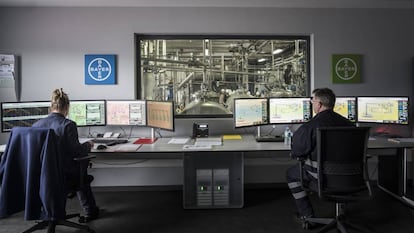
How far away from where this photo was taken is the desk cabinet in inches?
134

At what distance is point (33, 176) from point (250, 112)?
229cm

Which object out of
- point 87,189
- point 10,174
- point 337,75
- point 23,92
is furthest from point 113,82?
point 337,75

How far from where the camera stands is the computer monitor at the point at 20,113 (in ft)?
11.0

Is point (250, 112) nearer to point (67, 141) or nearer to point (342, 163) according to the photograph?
point (342, 163)

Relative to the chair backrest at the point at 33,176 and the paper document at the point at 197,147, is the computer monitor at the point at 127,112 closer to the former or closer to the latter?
the paper document at the point at 197,147

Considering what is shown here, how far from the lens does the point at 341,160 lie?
2434 mm

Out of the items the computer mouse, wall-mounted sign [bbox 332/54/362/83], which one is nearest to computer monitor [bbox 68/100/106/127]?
the computer mouse

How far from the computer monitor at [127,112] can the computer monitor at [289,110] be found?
5.05 feet

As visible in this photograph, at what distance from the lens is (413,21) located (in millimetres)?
4152

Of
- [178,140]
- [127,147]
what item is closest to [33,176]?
[127,147]

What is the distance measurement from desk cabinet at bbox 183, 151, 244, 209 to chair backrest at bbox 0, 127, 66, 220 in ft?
4.44

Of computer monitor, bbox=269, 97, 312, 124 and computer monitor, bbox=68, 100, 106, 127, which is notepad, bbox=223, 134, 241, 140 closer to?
computer monitor, bbox=269, 97, 312, 124

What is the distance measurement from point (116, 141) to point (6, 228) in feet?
4.30

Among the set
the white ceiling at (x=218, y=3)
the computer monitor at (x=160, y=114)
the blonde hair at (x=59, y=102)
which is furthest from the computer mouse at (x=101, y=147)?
the white ceiling at (x=218, y=3)
